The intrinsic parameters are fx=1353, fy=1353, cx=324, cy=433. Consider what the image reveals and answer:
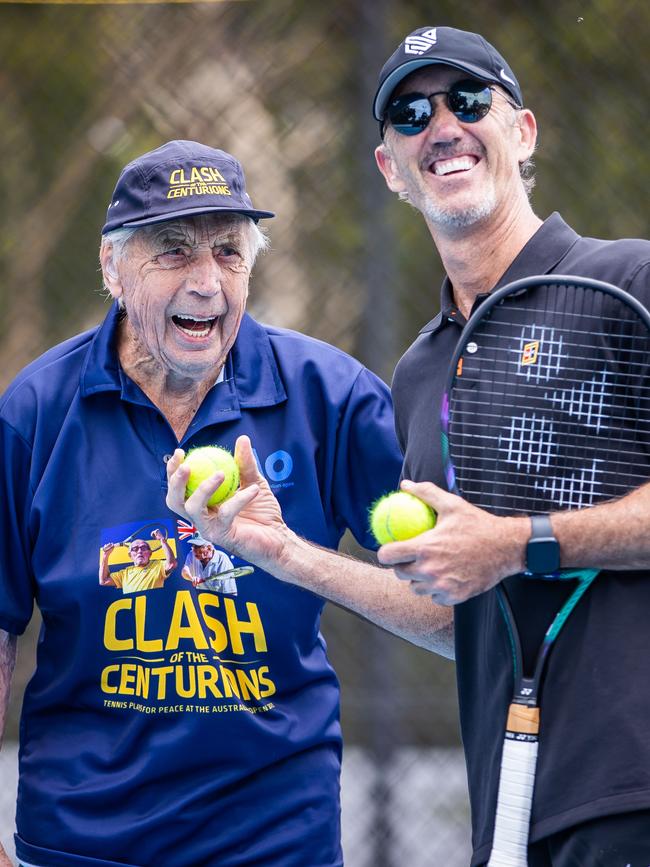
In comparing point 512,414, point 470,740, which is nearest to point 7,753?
point 470,740

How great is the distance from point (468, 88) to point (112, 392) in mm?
1014

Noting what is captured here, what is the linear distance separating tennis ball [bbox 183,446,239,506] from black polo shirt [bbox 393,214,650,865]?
1.22 feet

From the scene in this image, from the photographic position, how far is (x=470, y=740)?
260 centimetres

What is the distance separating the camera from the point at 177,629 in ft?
9.48

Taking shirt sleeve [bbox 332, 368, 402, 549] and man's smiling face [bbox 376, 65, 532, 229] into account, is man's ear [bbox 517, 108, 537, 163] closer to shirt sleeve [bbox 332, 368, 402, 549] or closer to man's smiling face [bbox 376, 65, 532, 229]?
man's smiling face [bbox 376, 65, 532, 229]

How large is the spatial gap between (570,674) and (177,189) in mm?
1349

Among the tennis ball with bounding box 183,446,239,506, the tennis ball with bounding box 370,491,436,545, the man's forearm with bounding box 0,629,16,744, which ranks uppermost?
the tennis ball with bounding box 183,446,239,506

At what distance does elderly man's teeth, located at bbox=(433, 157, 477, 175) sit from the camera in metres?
A: 2.73

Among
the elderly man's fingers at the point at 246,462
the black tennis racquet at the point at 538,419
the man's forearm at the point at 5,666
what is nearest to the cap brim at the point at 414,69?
the black tennis racquet at the point at 538,419

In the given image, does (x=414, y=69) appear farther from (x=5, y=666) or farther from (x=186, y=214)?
(x=5, y=666)

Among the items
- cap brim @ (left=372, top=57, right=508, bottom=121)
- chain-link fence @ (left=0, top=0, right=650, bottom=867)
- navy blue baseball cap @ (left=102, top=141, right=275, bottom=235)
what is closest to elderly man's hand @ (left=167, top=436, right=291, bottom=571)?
navy blue baseball cap @ (left=102, top=141, right=275, bottom=235)

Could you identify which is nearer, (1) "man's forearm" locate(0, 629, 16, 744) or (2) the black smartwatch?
(2) the black smartwatch

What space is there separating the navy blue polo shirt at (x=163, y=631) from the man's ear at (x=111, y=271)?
127 mm

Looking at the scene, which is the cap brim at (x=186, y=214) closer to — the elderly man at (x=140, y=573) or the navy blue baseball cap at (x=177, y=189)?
the navy blue baseball cap at (x=177, y=189)
